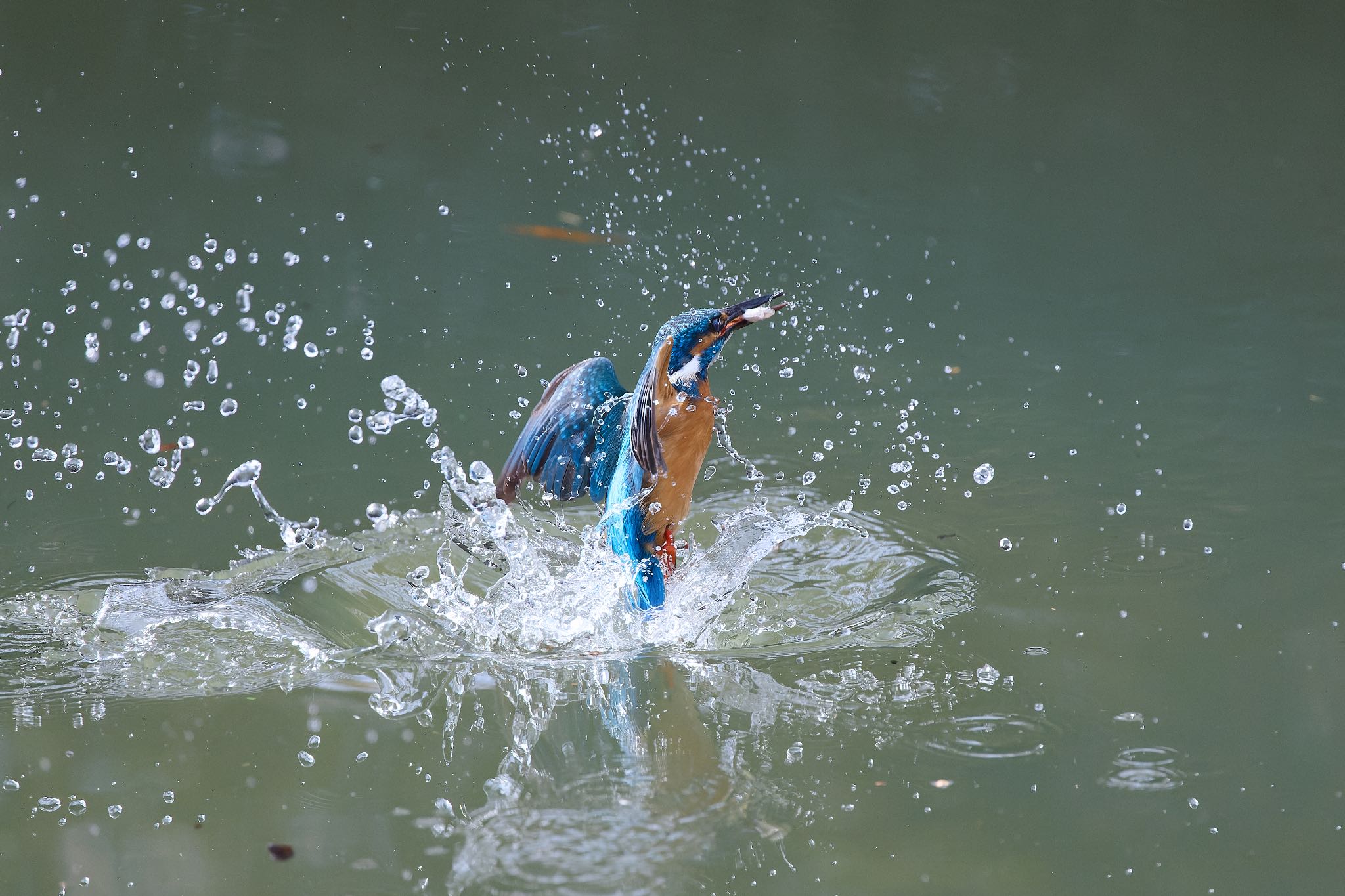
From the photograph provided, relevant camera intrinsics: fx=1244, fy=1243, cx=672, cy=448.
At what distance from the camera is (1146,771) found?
1657 mm

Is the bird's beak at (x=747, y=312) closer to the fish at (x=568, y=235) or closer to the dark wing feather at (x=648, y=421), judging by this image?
the dark wing feather at (x=648, y=421)

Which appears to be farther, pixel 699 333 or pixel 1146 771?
pixel 699 333

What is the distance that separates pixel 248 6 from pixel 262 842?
12.0 feet

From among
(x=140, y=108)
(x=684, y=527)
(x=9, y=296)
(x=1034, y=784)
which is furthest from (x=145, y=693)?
(x=140, y=108)

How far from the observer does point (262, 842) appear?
153cm

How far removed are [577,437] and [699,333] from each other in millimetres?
332

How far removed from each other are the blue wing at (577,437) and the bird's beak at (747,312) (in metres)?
0.25

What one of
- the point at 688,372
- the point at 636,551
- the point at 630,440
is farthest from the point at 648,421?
the point at 636,551

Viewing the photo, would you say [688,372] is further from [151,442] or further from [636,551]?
[151,442]

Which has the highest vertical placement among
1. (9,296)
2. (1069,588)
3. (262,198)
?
(262,198)

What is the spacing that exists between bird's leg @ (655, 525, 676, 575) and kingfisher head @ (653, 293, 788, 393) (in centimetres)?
27

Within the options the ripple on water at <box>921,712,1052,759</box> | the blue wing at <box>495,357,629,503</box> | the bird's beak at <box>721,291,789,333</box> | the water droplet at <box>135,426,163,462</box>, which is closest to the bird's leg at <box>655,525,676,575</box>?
the blue wing at <box>495,357,629,503</box>

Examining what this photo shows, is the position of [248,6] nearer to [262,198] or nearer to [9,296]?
[262,198]

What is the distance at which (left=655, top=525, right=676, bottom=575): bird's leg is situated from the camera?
2123 millimetres
